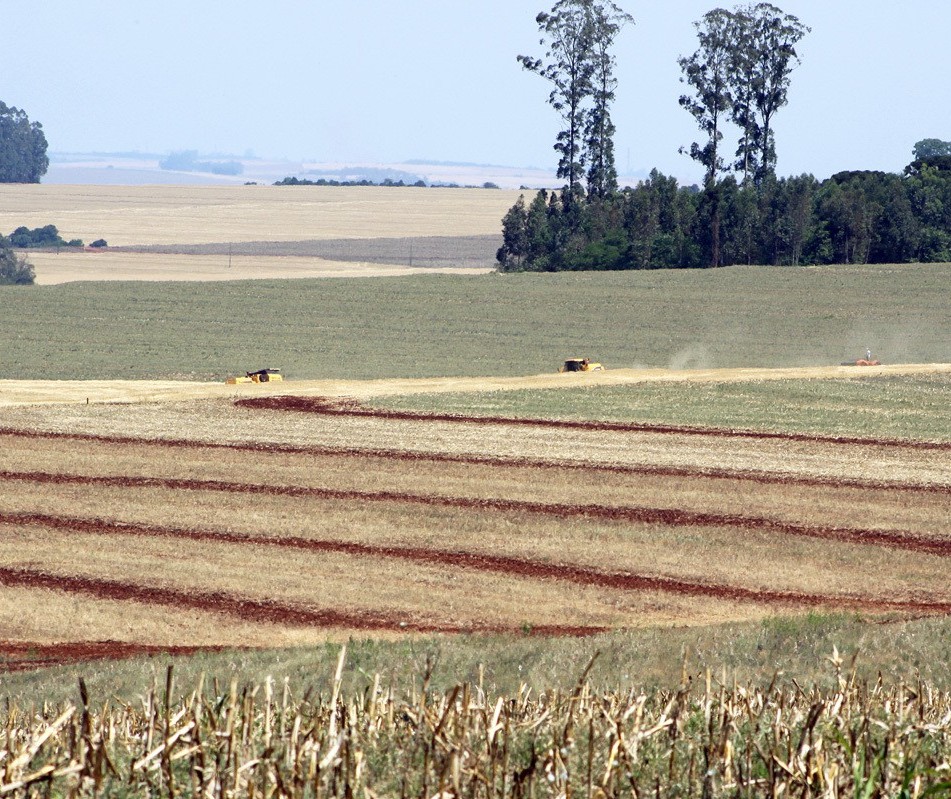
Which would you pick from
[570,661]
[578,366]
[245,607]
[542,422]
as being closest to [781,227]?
[578,366]

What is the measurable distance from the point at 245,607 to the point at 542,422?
820 inches

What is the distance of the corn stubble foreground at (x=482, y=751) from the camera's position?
271 inches

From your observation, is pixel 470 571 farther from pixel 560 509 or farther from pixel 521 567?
pixel 560 509

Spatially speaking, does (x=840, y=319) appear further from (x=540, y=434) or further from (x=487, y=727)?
(x=487, y=727)

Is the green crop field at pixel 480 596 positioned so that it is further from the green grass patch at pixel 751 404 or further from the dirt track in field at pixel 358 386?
the dirt track in field at pixel 358 386

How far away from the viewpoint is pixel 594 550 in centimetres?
2480

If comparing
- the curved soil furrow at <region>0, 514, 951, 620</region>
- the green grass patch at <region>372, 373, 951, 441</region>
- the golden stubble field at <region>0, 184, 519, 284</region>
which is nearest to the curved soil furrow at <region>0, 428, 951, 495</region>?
the green grass patch at <region>372, 373, 951, 441</region>

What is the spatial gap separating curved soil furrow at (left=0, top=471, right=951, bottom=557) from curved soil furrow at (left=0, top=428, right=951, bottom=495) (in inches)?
167

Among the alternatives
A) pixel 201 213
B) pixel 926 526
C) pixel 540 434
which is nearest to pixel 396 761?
pixel 926 526

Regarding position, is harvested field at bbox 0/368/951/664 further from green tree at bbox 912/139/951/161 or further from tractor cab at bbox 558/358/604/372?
green tree at bbox 912/139/951/161

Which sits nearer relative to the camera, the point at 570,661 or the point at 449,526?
the point at 570,661

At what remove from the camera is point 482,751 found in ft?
25.4

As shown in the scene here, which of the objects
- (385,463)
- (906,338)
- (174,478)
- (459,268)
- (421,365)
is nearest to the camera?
(174,478)

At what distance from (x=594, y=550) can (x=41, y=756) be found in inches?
679
